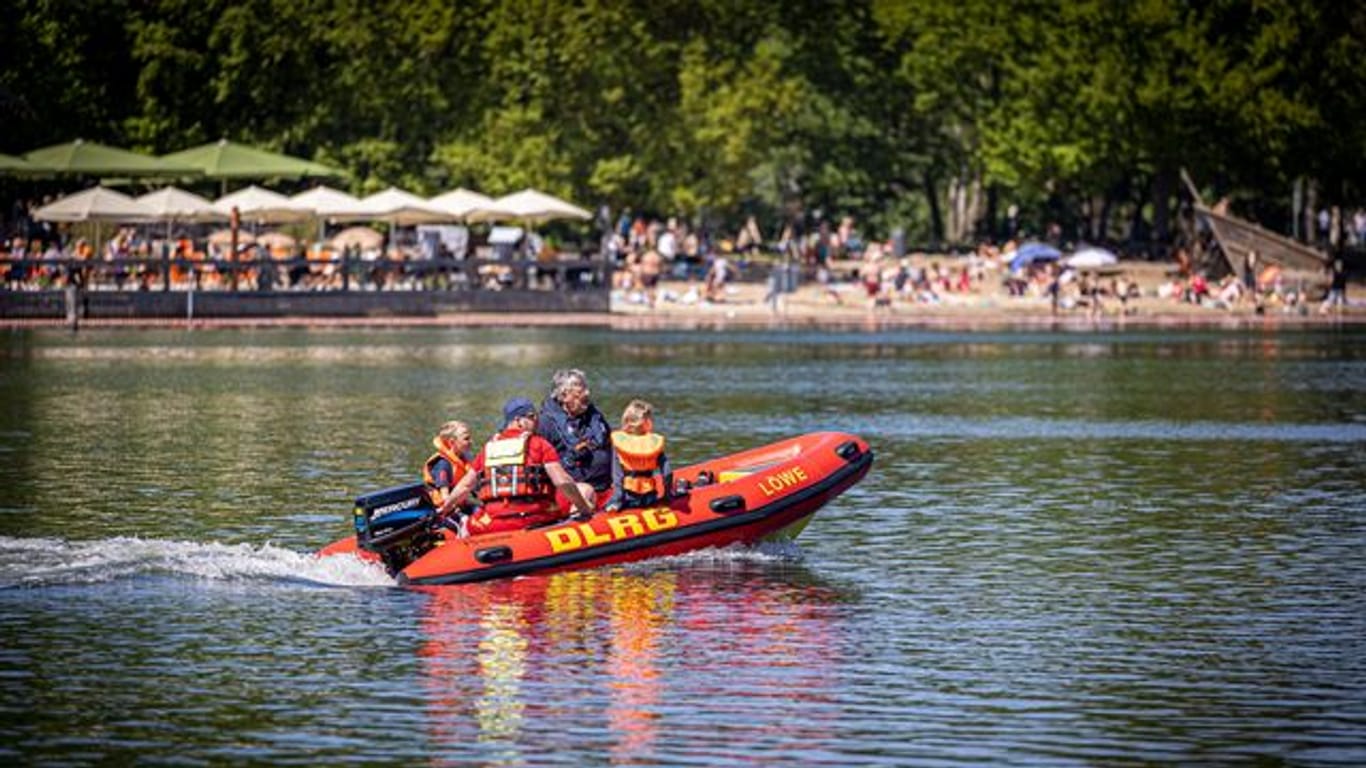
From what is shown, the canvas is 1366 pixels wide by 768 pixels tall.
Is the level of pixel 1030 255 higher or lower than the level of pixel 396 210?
lower

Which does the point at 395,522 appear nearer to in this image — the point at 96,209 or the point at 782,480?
the point at 782,480

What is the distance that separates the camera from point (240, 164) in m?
88.8

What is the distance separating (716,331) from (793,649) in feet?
213

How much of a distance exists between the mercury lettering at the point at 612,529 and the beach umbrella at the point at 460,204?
6098cm

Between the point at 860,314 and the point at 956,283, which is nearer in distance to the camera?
the point at 860,314

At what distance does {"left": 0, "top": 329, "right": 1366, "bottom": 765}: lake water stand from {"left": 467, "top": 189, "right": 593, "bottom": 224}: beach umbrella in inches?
1498

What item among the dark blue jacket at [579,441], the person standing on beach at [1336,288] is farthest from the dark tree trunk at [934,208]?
the dark blue jacket at [579,441]

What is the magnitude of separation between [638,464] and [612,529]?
70 cm

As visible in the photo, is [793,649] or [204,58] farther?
[204,58]

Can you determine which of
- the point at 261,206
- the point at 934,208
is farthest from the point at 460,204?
the point at 934,208

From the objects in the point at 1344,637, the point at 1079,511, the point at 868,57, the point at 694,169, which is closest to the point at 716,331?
the point at 694,169

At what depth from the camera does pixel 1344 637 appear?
26047 millimetres

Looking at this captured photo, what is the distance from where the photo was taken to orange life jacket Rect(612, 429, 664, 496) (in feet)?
94.3

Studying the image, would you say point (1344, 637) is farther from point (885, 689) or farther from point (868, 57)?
point (868, 57)
